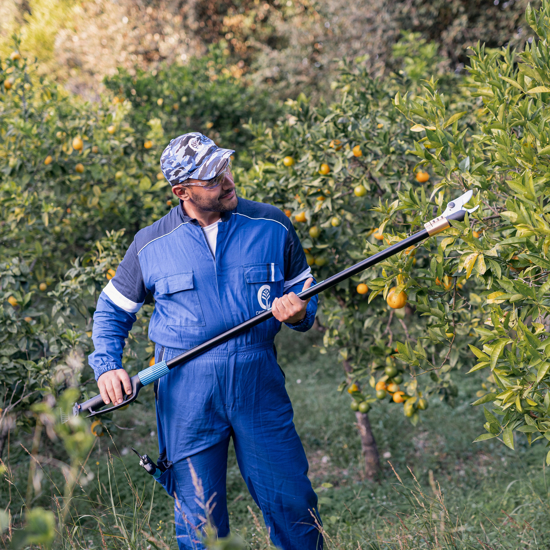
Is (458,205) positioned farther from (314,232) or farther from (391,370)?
(391,370)

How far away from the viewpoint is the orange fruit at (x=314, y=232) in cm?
289

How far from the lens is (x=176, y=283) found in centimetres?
206

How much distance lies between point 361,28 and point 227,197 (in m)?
6.39

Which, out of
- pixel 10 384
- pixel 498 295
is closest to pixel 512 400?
pixel 498 295

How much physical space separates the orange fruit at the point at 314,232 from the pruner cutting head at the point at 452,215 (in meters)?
1.12

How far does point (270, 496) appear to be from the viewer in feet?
6.98

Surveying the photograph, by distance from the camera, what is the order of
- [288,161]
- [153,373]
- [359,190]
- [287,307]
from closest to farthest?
[287,307] < [153,373] < [359,190] < [288,161]

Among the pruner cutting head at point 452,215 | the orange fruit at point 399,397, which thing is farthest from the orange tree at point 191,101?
the pruner cutting head at point 452,215

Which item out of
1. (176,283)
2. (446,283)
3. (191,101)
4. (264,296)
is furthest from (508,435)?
(191,101)

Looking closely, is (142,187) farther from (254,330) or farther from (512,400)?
(512,400)

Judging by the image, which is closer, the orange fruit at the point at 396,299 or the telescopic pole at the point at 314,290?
the telescopic pole at the point at 314,290

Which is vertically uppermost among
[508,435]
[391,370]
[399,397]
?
[508,435]

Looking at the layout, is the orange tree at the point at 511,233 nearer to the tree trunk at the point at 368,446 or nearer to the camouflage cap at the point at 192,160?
the camouflage cap at the point at 192,160

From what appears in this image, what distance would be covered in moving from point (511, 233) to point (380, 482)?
87.6 inches
